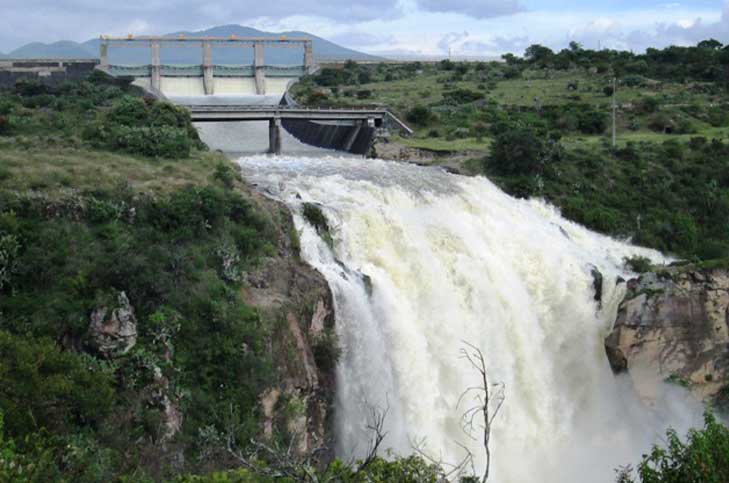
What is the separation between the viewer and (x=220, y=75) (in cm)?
8275

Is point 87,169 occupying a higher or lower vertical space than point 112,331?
higher

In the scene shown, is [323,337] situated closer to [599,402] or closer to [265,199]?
[265,199]

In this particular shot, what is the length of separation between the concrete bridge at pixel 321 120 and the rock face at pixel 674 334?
23.5 meters

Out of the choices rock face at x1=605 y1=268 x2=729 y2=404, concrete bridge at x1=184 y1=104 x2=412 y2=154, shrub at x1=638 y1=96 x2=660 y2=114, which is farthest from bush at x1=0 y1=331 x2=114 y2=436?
shrub at x1=638 y1=96 x2=660 y2=114

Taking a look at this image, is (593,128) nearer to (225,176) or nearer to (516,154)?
(516,154)

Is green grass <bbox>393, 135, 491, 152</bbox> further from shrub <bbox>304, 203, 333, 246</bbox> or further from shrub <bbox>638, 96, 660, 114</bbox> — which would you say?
shrub <bbox>304, 203, 333, 246</bbox>

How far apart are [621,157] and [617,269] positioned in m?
16.1

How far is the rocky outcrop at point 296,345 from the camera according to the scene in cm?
2209

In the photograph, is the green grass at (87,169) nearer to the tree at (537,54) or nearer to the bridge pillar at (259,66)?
the bridge pillar at (259,66)

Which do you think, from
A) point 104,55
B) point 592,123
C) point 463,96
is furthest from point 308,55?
point 592,123

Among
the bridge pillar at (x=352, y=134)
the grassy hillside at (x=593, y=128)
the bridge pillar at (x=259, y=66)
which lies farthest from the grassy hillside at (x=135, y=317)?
the bridge pillar at (x=259, y=66)

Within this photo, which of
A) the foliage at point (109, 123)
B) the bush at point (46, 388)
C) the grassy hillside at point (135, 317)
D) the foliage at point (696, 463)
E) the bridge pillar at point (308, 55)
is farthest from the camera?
the bridge pillar at point (308, 55)

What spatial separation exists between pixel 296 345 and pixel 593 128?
4005 centimetres

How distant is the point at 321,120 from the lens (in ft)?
176
